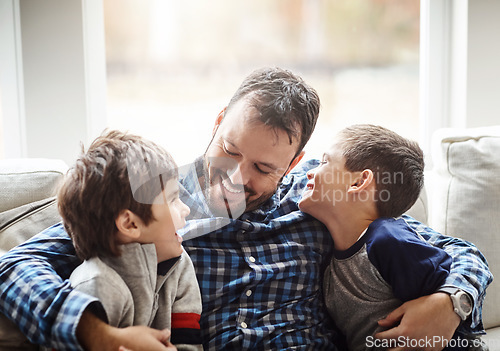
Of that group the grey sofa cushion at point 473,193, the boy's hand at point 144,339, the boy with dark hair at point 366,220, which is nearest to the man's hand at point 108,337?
the boy's hand at point 144,339

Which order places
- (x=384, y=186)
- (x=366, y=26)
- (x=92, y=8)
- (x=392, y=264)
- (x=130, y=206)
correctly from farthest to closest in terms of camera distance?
1. (x=366, y=26)
2. (x=92, y=8)
3. (x=384, y=186)
4. (x=392, y=264)
5. (x=130, y=206)


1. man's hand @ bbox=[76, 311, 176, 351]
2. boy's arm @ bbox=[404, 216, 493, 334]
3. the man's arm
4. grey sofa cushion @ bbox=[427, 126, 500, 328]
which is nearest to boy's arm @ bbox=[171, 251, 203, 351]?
man's hand @ bbox=[76, 311, 176, 351]

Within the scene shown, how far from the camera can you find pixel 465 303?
1.10 metres

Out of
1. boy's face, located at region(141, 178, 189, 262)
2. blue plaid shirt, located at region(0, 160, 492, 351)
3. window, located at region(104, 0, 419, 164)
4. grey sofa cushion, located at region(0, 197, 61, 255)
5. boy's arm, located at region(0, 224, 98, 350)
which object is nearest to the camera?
boy's arm, located at region(0, 224, 98, 350)

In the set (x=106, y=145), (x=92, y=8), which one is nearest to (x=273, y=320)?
(x=106, y=145)

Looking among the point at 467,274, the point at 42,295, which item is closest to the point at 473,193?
the point at 467,274

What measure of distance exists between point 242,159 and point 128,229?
11.9 inches

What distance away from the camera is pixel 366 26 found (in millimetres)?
1969

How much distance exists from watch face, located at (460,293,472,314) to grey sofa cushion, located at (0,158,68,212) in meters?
0.93

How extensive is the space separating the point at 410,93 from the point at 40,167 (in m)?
1.38

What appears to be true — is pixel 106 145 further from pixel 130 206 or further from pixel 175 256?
pixel 175 256

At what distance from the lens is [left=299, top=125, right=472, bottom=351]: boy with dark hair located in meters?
1.10

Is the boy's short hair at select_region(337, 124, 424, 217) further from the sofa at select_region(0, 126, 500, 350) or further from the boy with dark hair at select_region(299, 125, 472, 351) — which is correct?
the sofa at select_region(0, 126, 500, 350)

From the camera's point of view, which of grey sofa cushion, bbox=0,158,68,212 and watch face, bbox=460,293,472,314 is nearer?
watch face, bbox=460,293,472,314
